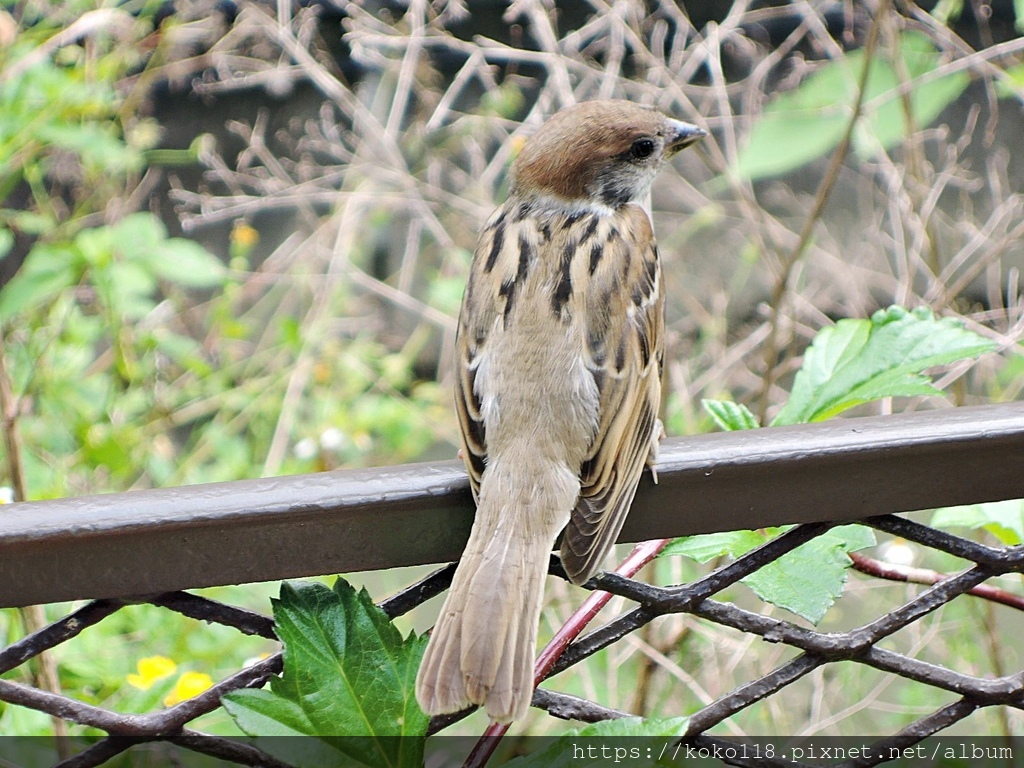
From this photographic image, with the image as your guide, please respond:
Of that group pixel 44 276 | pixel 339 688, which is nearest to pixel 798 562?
pixel 339 688

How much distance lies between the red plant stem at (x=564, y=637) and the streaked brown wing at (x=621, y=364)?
9 cm

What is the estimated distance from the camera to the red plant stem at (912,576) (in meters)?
1.36

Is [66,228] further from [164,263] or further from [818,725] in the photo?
[818,725]

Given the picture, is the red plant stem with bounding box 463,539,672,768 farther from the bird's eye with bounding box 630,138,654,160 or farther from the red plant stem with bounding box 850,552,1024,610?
the bird's eye with bounding box 630,138,654,160

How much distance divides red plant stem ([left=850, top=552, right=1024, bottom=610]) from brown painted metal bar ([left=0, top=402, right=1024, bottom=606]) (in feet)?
0.62

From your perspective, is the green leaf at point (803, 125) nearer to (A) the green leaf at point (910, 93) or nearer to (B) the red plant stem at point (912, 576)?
(A) the green leaf at point (910, 93)

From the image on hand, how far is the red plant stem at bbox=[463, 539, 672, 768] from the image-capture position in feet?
3.63

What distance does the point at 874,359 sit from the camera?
1.41 m

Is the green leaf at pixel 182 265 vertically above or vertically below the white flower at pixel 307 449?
above

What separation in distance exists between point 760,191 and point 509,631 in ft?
13.6

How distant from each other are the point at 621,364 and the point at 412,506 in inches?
32.4

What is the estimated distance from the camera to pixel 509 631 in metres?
1.24

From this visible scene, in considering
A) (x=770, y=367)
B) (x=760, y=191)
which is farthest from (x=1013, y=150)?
(x=770, y=367)

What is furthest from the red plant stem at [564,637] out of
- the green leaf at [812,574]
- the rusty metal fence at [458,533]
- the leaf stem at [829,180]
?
the leaf stem at [829,180]
